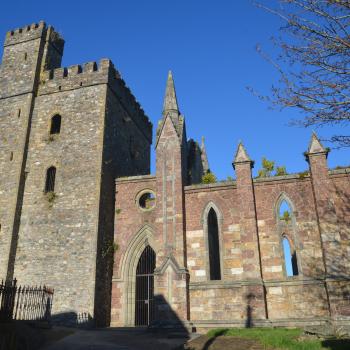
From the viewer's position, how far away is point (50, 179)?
20750 mm

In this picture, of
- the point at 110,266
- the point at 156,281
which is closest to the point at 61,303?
the point at 110,266

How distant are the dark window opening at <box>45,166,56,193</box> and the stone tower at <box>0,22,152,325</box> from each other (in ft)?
0.19

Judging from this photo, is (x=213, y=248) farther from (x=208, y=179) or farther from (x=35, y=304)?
(x=208, y=179)

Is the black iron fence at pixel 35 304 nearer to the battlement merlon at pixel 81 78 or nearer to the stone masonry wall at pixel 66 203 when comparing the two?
the stone masonry wall at pixel 66 203

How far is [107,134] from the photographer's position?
2136 centimetres

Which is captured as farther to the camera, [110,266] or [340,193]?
[110,266]

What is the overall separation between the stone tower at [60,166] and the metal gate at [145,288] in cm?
178

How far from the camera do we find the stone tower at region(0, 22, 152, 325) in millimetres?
18141

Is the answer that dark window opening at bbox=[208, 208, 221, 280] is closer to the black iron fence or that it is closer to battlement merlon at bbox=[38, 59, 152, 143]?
the black iron fence

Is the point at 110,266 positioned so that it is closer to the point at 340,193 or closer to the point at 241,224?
the point at 241,224

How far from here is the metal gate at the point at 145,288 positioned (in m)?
19.7

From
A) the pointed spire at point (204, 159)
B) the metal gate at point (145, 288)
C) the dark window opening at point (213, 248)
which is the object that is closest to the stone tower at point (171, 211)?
the dark window opening at point (213, 248)

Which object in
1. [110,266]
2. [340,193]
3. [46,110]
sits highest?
[46,110]

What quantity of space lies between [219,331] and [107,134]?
37.9ft
